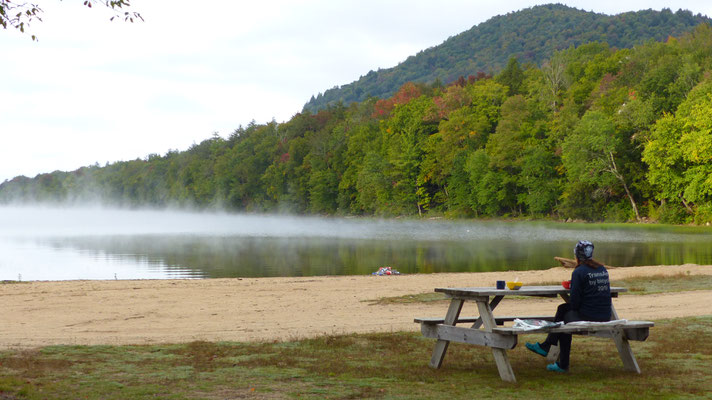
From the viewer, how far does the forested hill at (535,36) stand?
499ft

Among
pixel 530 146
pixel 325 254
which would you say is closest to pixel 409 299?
pixel 325 254

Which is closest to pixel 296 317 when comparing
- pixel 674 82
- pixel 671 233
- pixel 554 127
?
pixel 671 233

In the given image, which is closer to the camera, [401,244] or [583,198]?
[401,244]

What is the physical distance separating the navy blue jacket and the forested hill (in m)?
144

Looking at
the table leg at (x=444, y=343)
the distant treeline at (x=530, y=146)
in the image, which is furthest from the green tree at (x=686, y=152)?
the table leg at (x=444, y=343)

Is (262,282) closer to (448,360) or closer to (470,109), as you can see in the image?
(448,360)

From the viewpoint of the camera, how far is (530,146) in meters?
76.2

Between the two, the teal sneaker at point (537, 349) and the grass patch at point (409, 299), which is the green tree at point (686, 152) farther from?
the teal sneaker at point (537, 349)

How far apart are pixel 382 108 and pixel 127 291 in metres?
92.2

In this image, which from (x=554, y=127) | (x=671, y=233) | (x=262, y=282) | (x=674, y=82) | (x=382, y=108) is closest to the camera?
(x=262, y=282)

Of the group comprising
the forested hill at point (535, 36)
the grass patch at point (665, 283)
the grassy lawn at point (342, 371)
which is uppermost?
the forested hill at point (535, 36)

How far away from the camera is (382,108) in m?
110

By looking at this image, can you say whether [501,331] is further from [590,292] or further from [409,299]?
A: [409,299]

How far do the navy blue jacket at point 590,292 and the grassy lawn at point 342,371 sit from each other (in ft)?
2.23
